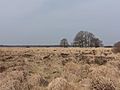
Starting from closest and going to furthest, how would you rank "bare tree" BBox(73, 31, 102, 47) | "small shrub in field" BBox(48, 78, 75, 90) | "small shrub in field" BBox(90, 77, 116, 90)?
"small shrub in field" BBox(90, 77, 116, 90) → "small shrub in field" BBox(48, 78, 75, 90) → "bare tree" BBox(73, 31, 102, 47)

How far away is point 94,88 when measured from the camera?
15102 mm

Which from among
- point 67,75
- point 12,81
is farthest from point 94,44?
point 12,81

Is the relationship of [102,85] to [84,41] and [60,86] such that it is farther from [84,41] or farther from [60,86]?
[84,41]

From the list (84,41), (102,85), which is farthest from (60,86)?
(84,41)

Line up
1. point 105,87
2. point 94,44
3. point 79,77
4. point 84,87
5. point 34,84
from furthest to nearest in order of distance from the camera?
1. point 94,44
2. point 79,77
3. point 34,84
4. point 84,87
5. point 105,87

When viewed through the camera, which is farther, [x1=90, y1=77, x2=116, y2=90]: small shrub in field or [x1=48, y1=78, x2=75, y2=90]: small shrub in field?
[x1=48, y1=78, x2=75, y2=90]: small shrub in field

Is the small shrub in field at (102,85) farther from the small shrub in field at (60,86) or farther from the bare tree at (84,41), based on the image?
the bare tree at (84,41)

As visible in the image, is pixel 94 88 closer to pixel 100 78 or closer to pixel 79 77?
pixel 100 78

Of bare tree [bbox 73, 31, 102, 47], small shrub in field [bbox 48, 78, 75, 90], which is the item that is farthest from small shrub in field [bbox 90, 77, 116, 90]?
bare tree [bbox 73, 31, 102, 47]

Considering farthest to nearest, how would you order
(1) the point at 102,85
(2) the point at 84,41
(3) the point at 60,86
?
(2) the point at 84,41 < (3) the point at 60,86 < (1) the point at 102,85

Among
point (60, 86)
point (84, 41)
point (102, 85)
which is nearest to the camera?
point (102, 85)

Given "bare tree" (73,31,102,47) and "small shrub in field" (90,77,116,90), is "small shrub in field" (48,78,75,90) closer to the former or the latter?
"small shrub in field" (90,77,116,90)

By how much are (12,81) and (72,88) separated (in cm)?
247

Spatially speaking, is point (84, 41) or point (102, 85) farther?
point (84, 41)
